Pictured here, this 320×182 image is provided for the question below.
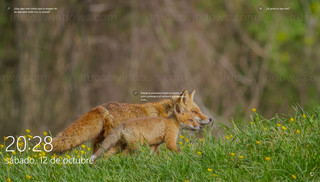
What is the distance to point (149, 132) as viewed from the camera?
884cm

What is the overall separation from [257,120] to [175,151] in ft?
3.95

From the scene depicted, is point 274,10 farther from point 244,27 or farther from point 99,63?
point 99,63

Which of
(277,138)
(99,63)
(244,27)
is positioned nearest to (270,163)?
(277,138)

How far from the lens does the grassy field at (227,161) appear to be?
7.81 m

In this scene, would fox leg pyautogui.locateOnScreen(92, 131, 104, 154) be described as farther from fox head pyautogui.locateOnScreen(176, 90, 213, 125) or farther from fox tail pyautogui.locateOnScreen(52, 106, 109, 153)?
fox head pyautogui.locateOnScreen(176, 90, 213, 125)

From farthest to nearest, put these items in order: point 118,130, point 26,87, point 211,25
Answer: point 211,25 < point 26,87 < point 118,130

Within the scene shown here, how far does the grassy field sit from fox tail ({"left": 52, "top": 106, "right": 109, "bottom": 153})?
0.19m

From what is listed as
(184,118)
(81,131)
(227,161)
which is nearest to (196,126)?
(184,118)

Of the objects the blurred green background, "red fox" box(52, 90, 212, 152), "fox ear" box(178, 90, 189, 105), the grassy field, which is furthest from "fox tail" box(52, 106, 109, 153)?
the blurred green background

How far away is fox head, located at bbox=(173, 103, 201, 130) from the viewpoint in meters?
9.27

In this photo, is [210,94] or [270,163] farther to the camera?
[210,94]

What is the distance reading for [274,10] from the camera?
73.9 feet

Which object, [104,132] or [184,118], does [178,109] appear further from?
[104,132]

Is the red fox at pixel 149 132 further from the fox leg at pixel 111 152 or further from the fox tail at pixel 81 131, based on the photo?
the fox tail at pixel 81 131
